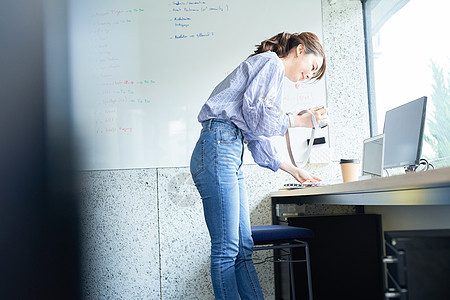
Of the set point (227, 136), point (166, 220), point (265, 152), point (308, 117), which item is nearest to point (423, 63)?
point (308, 117)

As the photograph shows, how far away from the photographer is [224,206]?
5.17 feet

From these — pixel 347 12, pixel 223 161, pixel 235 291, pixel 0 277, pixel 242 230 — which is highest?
pixel 347 12

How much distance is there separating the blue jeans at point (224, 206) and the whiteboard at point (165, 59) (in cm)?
138

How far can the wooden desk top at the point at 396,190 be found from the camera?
1000 mm

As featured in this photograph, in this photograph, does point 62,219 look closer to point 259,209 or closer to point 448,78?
point 448,78

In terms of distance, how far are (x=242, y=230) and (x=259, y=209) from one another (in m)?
1.34

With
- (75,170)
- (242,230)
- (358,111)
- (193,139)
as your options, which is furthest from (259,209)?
(75,170)

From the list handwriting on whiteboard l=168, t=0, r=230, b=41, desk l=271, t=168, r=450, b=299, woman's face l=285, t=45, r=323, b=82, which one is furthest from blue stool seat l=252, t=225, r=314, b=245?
handwriting on whiteboard l=168, t=0, r=230, b=41

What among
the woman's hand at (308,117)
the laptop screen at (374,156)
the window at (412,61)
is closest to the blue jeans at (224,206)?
the woman's hand at (308,117)

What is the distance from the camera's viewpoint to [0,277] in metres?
0.31

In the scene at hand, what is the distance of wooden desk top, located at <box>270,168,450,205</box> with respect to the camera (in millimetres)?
1000

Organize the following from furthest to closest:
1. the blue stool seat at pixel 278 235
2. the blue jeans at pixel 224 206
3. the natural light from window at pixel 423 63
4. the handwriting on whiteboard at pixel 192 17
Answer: the handwriting on whiteboard at pixel 192 17 < the natural light from window at pixel 423 63 < the blue stool seat at pixel 278 235 < the blue jeans at pixel 224 206

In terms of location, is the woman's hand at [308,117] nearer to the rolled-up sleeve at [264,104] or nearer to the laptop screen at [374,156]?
the rolled-up sleeve at [264,104]

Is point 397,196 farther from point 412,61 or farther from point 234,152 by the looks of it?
point 412,61
